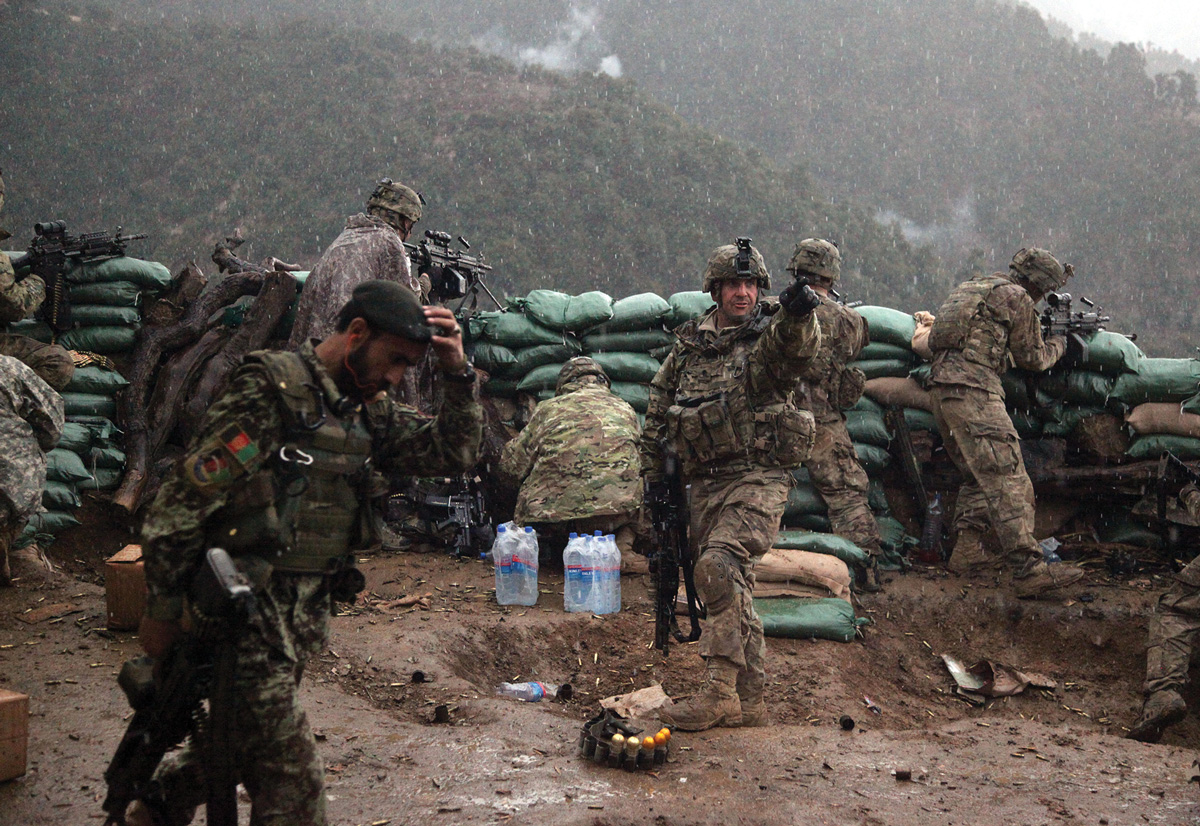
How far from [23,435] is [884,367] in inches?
219

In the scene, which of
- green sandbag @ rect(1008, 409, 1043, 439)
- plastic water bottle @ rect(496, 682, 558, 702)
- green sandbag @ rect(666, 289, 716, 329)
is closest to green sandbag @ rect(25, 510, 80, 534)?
plastic water bottle @ rect(496, 682, 558, 702)

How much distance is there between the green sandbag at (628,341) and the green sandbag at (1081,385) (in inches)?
109

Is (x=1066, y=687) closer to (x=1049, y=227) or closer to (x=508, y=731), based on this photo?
(x=508, y=731)

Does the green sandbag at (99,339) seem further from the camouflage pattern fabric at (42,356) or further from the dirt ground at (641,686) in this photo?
the dirt ground at (641,686)

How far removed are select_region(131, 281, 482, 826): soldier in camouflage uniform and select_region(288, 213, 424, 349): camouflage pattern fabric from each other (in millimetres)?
3482

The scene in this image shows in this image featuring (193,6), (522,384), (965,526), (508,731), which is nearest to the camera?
(508,731)

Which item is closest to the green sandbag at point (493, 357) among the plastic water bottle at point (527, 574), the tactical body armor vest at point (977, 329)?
the plastic water bottle at point (527, 574)

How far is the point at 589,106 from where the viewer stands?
33.3m

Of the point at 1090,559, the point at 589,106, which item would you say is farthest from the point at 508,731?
the point at 589,106

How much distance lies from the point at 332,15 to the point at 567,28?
13.6m

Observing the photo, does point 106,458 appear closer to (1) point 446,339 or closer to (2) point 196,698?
(2) point 196,698

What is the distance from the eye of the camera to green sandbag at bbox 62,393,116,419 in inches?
268

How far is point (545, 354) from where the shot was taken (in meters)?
7.23

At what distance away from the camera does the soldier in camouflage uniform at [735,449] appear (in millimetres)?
4125
